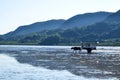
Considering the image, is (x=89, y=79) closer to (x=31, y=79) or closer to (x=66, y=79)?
(x=66, y=79)

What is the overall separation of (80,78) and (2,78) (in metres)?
13.5

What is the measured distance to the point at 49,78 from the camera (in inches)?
2498

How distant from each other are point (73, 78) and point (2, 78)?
1219 centimetres

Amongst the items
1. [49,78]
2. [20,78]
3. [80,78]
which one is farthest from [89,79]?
[20,78]

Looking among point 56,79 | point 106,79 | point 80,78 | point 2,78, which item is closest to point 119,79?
point 106,79

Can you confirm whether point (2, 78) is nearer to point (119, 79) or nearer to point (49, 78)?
point (49, 78)

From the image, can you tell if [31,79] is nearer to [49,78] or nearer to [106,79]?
[49,78]

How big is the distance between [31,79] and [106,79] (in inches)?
501

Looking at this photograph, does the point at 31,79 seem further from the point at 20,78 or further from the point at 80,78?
the point at 80,78

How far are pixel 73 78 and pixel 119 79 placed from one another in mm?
7901

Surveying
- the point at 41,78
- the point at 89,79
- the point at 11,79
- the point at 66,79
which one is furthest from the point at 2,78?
the point at 89,79

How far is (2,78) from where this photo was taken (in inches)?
2451

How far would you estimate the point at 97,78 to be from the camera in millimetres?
64250

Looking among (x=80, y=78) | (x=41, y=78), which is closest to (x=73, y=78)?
(x=80, y=78)
